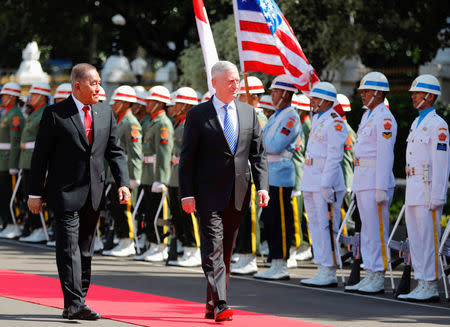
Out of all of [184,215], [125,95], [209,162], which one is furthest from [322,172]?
[125,95]

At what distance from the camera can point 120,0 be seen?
30.7 m

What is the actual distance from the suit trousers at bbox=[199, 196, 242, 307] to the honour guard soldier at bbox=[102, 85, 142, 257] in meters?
5.91

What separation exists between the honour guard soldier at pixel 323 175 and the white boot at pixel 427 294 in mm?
1329

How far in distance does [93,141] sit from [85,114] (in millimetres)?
244

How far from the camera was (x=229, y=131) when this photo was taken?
30.0 feet

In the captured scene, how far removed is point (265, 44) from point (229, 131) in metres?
3.73

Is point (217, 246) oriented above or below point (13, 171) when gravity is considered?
below

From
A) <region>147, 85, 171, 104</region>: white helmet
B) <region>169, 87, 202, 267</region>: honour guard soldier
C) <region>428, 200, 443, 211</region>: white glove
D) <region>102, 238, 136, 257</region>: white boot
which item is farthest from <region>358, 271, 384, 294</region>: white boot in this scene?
<region>102, 238, 136, 257</region>: white boot

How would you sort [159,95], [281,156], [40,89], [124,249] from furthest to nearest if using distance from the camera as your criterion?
1. [40,89]
2. [124,249]
3. [159,95]
4. [281,156]

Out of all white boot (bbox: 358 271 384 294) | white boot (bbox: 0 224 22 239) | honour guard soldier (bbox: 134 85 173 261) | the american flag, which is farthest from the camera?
white boot (bbox: 0 224 22 239)

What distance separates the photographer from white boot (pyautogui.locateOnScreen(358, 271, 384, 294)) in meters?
11.4

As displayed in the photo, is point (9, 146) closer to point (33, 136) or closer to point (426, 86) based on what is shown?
point (33, 136)

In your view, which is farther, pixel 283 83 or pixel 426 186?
pixel 283 83

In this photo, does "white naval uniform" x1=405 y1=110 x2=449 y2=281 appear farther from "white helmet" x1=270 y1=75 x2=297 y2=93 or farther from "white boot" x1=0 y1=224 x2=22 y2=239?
"white boot" x1=0 y1=224 x2=22 y2=239
